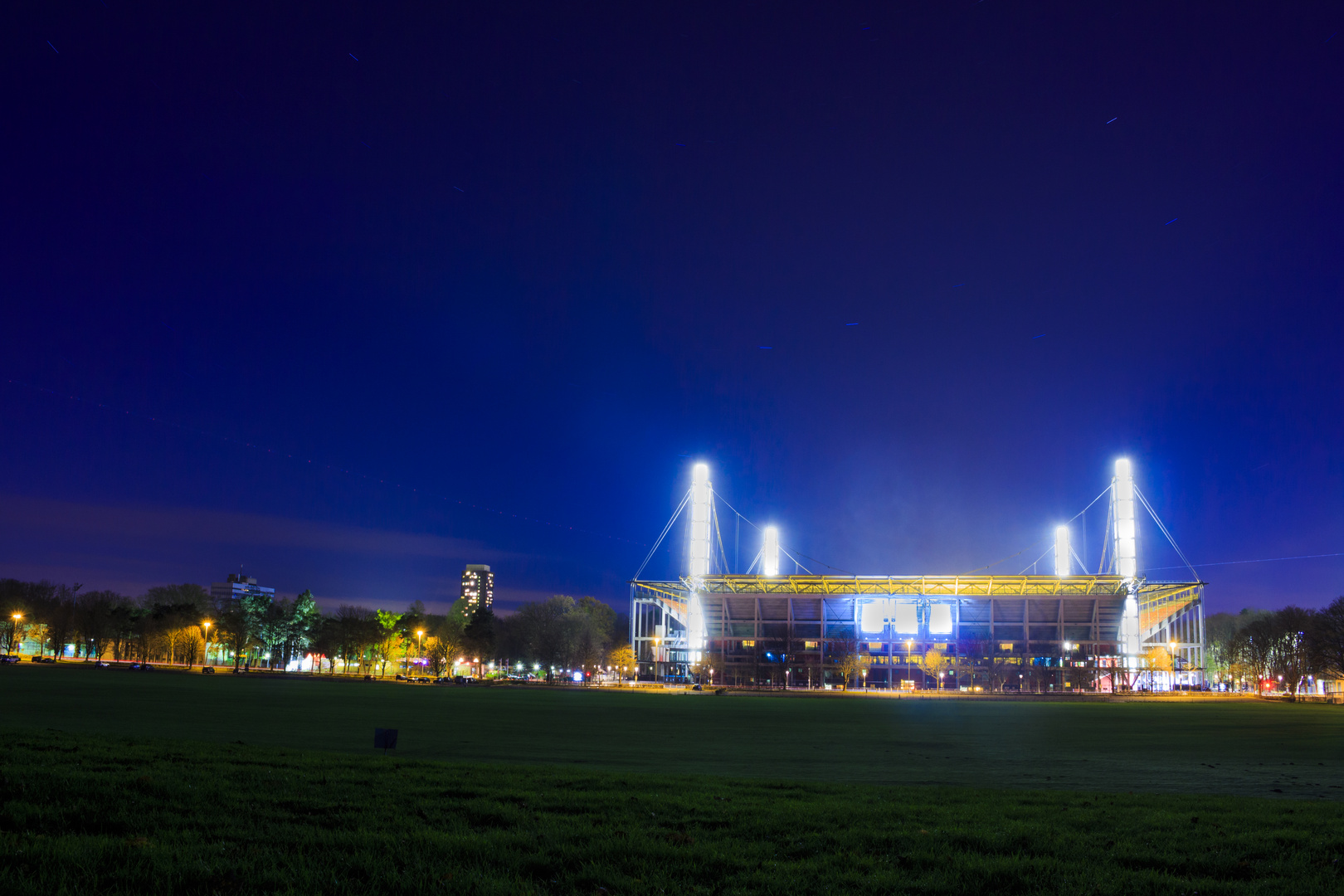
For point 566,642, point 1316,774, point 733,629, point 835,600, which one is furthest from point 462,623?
point 1316,774

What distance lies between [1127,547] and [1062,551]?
78.3 feet

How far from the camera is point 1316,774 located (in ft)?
61.5

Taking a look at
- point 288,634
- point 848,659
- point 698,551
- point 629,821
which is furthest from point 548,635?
point 629,821

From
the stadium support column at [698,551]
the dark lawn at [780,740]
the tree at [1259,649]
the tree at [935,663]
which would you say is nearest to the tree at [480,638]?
the stadium support column at [698,551]

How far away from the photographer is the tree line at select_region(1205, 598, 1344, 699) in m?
83.8

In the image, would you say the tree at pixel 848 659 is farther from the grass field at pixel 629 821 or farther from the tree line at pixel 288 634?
the grass field at pixel 629 821

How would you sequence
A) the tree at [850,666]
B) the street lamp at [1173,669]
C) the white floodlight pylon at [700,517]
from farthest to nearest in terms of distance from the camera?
the white floodlight pylon at [700,517] < the street lamp at [1173,669] < the tree at [850,666]

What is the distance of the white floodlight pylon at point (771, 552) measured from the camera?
162m

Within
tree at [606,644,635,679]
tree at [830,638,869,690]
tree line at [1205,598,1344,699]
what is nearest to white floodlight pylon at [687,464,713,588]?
tree at [606,644,635,679]

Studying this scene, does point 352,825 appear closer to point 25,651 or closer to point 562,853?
point 562,853

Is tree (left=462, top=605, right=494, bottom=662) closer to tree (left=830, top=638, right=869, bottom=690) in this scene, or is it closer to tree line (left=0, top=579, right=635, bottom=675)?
tree line (left=0, top=579, right=635, bottom=675)

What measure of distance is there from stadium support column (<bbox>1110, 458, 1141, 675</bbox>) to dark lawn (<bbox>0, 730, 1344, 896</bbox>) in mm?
137035

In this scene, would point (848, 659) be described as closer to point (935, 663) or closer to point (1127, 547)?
point (935, 663)

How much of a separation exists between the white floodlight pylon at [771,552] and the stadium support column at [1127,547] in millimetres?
55878
